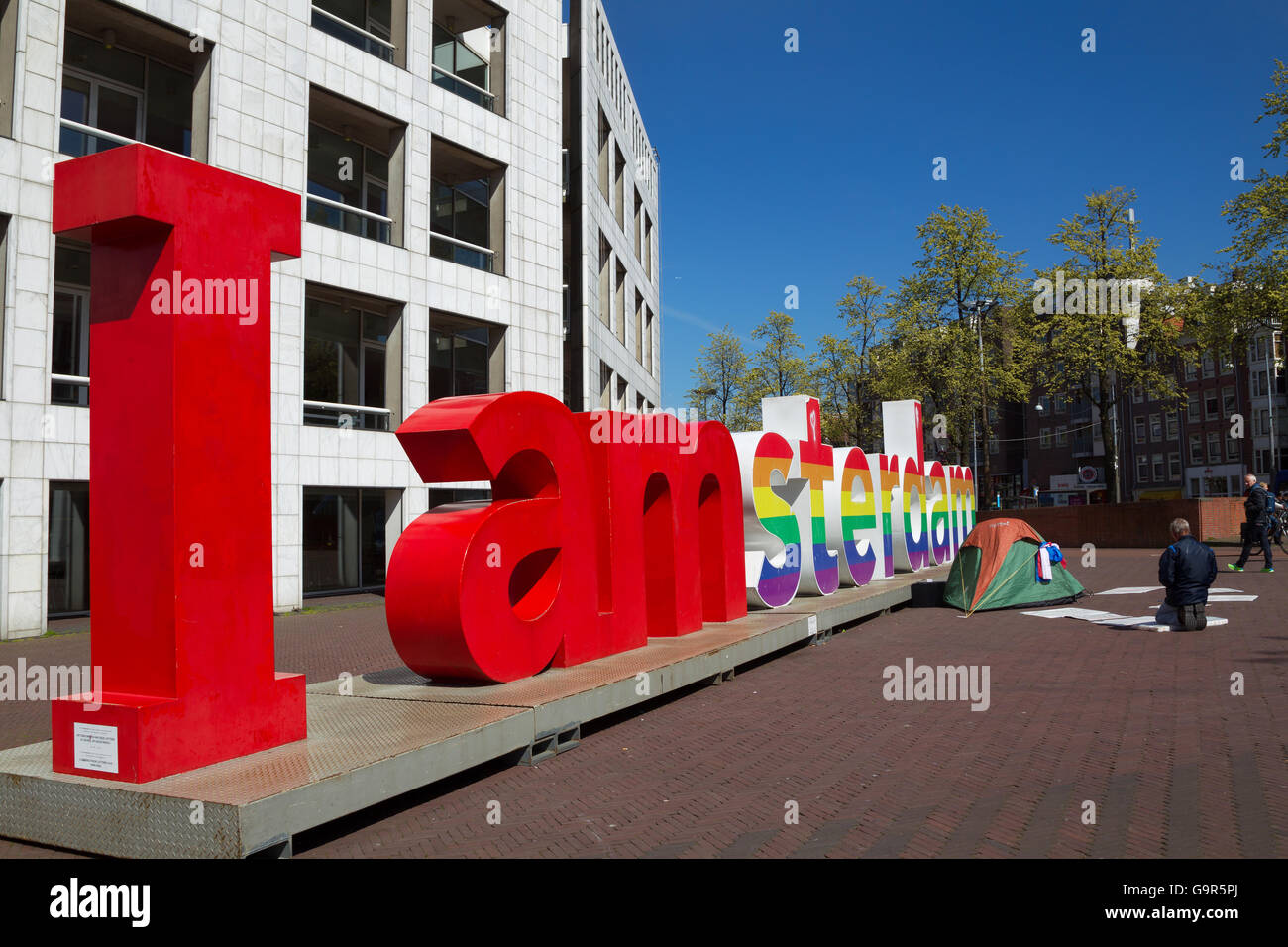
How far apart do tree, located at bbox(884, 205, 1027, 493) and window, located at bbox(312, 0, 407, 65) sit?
→ 83.9ft

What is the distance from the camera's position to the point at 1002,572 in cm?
1606

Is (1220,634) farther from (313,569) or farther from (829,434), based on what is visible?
(829,434)

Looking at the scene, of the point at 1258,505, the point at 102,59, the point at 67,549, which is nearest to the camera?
the point at 67,549

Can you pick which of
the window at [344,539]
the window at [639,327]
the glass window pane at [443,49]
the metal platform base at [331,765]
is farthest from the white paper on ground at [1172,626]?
the window at [639,327]

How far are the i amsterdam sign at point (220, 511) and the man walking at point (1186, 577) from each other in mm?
7640

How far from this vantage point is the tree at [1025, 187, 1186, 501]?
41094mm

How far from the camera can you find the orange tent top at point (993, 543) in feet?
52.3

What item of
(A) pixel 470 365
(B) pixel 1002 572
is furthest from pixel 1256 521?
(A) pixel 470 365

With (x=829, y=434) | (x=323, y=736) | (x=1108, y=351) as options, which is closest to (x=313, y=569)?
(x=323, y=736)

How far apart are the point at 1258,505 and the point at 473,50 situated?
21.9m

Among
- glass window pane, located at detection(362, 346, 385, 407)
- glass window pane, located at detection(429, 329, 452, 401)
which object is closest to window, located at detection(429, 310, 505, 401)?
glass window pane, located at detection(429, 329, 452, 401)

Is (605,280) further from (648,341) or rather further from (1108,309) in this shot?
(1108,309)

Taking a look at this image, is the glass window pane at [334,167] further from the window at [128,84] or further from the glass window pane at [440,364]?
the glass window pane at [440,364]
